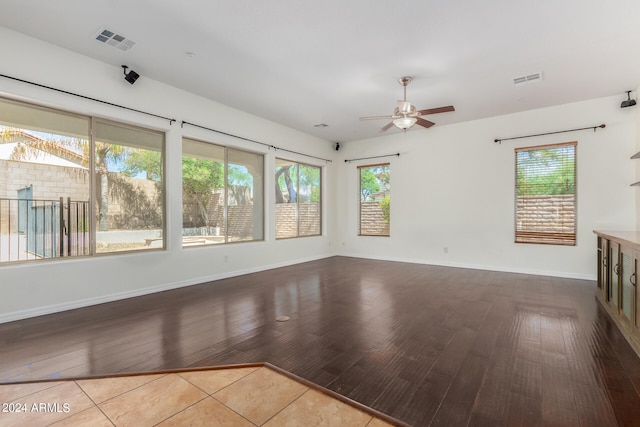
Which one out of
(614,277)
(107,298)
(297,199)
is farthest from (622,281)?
(107,298)

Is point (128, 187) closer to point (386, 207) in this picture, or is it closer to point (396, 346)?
point (396, 346)

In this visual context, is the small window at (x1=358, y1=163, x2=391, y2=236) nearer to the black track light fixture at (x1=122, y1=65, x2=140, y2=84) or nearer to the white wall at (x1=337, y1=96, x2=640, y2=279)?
the white wall at (x1=337, y1=96, x2=640, y2=279)

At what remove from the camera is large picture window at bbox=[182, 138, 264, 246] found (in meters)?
4.81

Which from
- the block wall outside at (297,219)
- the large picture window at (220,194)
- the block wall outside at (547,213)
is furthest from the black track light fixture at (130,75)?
the block wall outside at (547,213)

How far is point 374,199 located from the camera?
7.38m

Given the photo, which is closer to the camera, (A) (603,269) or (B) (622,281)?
(B) (622,281)

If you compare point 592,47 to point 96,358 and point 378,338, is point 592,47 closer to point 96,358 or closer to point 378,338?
point 378,338

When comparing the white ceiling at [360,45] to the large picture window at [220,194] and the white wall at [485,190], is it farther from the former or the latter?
the large picture window at [220,194]

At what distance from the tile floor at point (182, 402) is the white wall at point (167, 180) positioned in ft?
5.77

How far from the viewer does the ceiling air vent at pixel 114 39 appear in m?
3.10

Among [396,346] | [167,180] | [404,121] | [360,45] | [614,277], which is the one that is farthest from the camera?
[167,180]

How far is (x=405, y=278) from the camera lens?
5062mm

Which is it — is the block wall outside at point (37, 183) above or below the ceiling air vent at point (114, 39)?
below

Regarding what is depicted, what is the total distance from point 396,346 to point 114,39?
4.31 m
